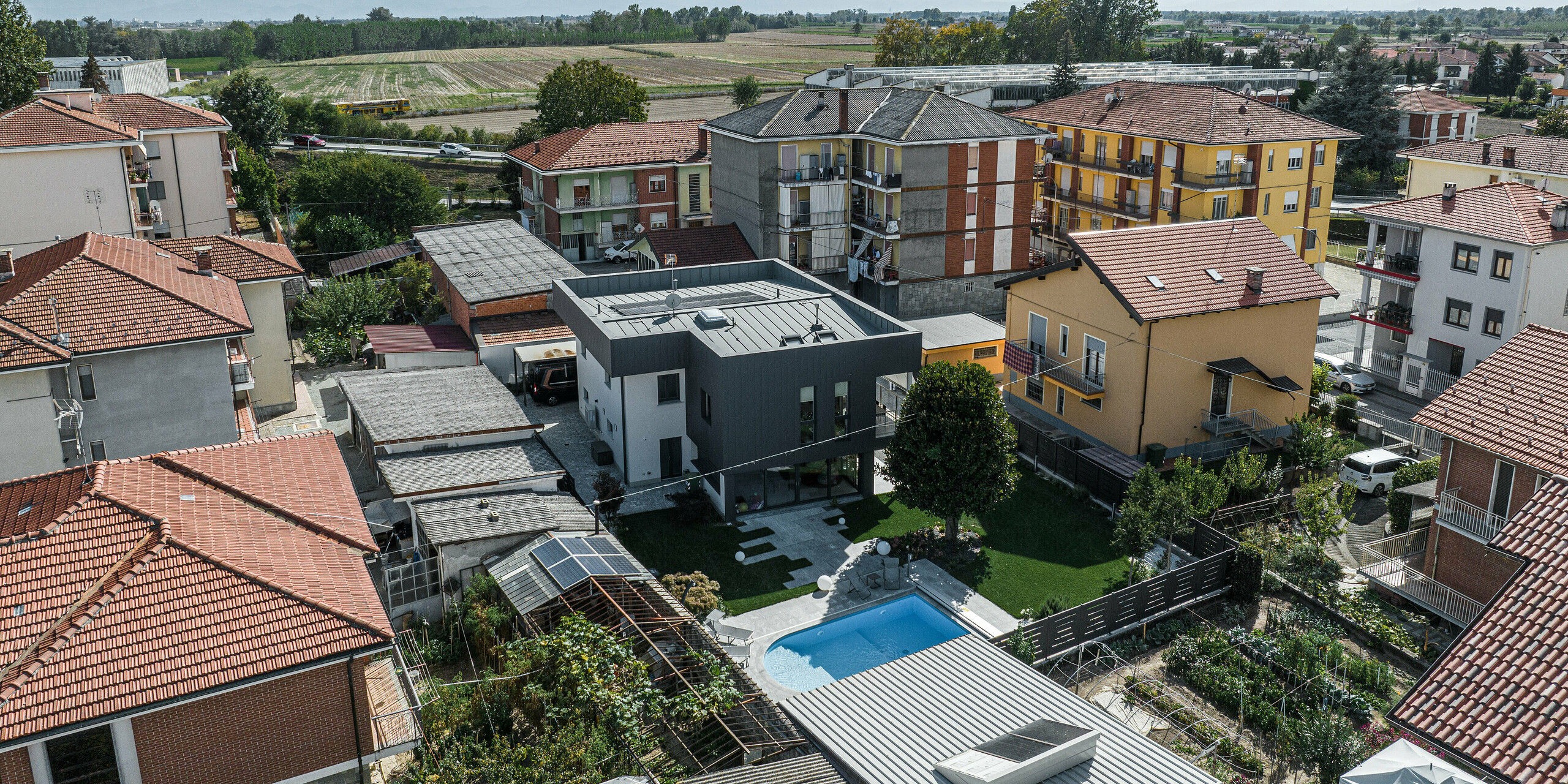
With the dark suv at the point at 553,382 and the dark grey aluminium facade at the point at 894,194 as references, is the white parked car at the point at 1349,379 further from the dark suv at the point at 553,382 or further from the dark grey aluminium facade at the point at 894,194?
the dark suv at the point at 553,382

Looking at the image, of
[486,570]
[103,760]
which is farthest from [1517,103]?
[103,760]

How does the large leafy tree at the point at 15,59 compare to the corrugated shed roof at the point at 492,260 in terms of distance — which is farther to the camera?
the large leafy tree at the point at 15,59

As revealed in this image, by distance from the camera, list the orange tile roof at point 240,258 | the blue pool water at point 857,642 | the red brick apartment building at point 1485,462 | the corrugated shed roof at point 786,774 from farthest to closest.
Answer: the orange tile roof at point 240,258 → the blue pool water at point 857,642 → the red brick apartment building at point 1485,462 → the corrugated shed roof at point 786,774

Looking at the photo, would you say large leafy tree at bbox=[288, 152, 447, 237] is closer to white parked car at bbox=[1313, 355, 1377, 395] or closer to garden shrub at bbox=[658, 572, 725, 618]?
garden shrub at bbox=[658, 572, 725, 618]

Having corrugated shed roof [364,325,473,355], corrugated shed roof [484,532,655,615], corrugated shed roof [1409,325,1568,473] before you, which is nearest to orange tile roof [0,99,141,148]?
corrugated shed roof [364,325,473,355]

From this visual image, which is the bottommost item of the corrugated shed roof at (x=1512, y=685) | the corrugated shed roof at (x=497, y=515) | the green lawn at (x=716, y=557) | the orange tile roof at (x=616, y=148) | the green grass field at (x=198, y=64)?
the green lawn at (x=716, y=557)

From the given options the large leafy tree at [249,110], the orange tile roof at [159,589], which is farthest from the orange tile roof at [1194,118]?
the large leafy tree at [249,110]
